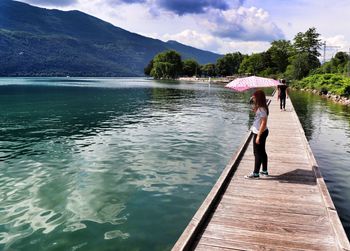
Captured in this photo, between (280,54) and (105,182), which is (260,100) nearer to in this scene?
(105,182)

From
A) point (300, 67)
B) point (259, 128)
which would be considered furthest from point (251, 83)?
point (300, 67)

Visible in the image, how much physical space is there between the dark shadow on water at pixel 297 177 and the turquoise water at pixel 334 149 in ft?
4.17

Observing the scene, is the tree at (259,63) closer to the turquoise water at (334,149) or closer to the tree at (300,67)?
the tree at (300,67)

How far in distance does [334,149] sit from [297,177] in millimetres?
9466

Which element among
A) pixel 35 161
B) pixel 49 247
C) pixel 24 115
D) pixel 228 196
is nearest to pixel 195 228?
pixel 228 196

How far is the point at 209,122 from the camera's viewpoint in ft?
91.8

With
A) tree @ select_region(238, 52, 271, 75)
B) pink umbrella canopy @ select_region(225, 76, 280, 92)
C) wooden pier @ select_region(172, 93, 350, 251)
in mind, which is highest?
tree @ select_region(238, 52, 271, 75)

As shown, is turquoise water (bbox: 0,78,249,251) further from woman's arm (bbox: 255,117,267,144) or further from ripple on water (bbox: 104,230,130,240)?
woman's arm (bbox: 255,117,267,144)

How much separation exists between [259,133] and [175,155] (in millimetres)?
7257

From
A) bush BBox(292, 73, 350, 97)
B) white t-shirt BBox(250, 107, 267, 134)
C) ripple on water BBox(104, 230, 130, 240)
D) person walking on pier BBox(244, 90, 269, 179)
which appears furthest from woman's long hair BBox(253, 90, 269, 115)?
bush BBox(292, 73, 350, 97)

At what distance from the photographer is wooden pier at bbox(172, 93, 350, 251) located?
21.9ft

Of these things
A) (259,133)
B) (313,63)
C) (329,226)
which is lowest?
(329,226)

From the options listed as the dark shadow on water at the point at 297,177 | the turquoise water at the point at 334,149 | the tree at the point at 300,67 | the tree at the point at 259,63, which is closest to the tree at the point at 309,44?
the tree at the point at 300,67

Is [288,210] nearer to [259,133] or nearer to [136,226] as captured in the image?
[259,133]
